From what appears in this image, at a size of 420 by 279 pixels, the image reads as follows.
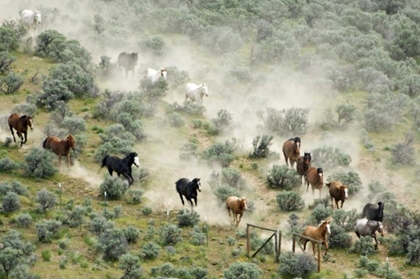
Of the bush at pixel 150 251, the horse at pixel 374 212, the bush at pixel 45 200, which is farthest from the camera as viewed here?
the horse at pixel 374 212

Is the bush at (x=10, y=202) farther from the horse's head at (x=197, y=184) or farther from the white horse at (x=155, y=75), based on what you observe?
the white horse at (x=155, y=75)

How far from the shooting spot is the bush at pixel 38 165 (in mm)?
25281

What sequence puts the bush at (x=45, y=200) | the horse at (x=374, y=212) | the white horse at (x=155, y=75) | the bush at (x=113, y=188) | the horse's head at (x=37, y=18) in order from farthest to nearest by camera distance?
the horse's head at (x=37, y=18) < the white horse at (x=155, y=75) < the bush at (x=113, y=188) < the horse at (x=374, y=212) < the bush at (x=45, y=200)

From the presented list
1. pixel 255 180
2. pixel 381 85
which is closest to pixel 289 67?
pixel 381 85

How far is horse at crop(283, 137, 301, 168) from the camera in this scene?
28.4 meters

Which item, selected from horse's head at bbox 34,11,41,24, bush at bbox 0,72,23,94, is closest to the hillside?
bush at bbox 0,72,23,94

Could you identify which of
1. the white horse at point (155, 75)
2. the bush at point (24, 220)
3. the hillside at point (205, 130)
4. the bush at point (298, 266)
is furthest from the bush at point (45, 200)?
the white horse at point (155, 75)

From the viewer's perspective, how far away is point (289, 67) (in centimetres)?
4325

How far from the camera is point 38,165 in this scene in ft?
83.1

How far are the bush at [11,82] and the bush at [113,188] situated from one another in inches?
409

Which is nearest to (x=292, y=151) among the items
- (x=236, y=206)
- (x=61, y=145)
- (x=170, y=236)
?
(x=236, y=206)

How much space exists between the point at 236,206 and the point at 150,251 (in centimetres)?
397

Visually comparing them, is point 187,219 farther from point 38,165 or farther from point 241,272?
point 38,165

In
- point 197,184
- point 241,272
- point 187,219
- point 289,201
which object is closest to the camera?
point 241,272
